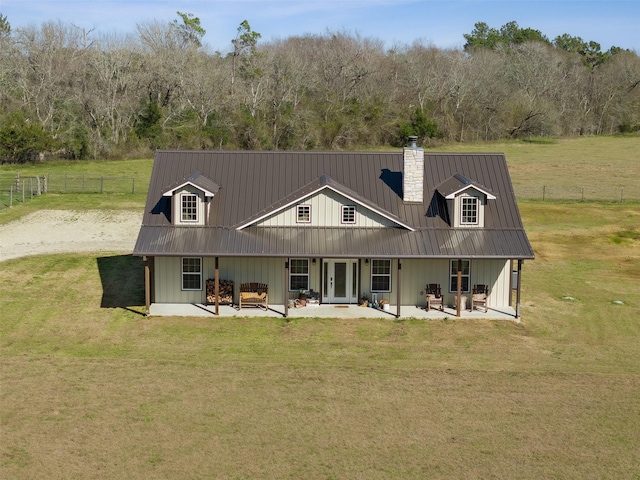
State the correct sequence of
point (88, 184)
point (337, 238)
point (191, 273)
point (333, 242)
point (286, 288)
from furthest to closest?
point (88, 184) → point (191, 273) → point (337, 238) → point (333, 242) → point (286, 288)

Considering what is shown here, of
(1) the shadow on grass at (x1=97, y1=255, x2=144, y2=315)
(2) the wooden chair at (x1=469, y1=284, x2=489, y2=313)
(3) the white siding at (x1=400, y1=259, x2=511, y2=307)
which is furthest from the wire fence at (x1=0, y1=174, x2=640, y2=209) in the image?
(2) the wooden chair at (x1=469, y1=284, x2=489, y2=313)

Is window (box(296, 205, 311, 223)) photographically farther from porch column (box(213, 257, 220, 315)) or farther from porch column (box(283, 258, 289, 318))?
porch column (box(213, 257, 220, 315))

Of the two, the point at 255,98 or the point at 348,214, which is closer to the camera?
the point at 348,214

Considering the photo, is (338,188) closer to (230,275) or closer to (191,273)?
(230,275)

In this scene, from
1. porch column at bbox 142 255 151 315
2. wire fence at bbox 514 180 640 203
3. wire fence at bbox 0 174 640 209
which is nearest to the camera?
porch column at bbox 142 255 151 315

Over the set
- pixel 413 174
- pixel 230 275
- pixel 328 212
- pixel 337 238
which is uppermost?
pixel 413 174

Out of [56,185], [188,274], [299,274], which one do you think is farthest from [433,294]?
[56,185]
